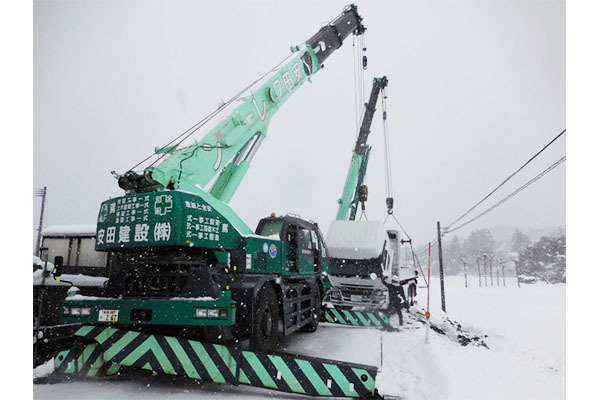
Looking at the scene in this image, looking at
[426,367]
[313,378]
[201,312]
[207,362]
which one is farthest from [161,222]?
[426,367]

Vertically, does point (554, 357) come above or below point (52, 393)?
below

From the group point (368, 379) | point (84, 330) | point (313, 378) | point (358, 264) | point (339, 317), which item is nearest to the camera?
point (368, 379)

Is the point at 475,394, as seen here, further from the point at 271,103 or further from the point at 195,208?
the point at 271,103

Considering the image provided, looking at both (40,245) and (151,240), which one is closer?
(151,240)

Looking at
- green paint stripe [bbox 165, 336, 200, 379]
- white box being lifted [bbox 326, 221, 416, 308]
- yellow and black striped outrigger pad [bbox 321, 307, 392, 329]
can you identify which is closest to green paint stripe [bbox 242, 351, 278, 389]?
green paint stripe [bbox 165, 336, 200, 379]

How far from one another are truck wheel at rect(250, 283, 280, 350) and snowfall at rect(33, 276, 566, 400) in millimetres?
681

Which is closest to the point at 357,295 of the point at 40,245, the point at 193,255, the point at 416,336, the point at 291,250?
the point at 416,336

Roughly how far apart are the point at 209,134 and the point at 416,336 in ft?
19.3

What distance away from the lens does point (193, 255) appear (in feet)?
16.7

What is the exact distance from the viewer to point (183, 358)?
441 cm

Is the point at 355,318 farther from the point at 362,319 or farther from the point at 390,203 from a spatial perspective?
the point at 390,203

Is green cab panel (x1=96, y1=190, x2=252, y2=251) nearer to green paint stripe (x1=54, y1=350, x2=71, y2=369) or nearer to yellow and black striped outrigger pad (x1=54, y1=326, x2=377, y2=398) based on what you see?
yellow and black striped outrigger pad (x1=54, y1=326, x2=377, y2=398)

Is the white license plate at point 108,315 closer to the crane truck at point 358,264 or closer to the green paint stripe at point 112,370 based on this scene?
the green paint stripe at point 112,370

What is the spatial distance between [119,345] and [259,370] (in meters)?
1.82
